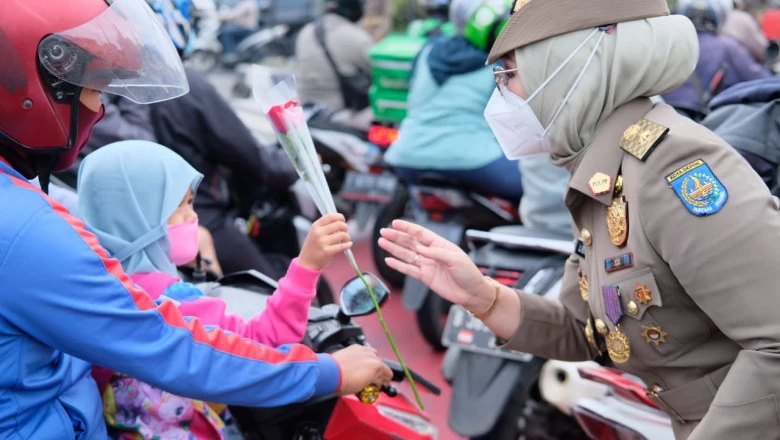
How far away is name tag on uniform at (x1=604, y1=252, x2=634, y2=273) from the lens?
182 centimetres

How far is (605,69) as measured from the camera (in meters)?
1.91

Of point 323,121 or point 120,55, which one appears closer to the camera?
point 120,55

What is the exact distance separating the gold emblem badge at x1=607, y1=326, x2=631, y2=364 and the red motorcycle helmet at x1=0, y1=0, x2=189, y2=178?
46.6 inches

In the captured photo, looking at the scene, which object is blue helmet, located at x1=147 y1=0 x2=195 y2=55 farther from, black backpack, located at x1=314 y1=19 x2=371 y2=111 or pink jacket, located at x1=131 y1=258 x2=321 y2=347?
black backpack, located at x1=314 y1=19 x2=371 y2=111

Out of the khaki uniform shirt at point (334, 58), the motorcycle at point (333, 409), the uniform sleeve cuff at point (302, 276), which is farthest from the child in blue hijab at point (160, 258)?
the khaki uniform shirt at point (334, 58)

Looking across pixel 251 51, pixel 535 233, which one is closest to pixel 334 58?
pixel 535 233

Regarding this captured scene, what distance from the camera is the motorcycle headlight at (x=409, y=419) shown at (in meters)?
2.41

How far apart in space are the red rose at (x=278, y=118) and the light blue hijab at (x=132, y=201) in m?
0.44

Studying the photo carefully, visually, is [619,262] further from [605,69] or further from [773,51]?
[773,51]

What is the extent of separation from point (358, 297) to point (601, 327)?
61 cm

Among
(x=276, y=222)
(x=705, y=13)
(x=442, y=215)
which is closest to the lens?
(x=442, y=215)

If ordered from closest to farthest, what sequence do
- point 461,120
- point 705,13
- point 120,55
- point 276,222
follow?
point 120,55 → point 461,120 → point 276,222 → point 705,13

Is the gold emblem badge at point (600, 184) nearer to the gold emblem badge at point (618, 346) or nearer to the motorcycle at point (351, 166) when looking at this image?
the gold emblem badge at point (618, 346)

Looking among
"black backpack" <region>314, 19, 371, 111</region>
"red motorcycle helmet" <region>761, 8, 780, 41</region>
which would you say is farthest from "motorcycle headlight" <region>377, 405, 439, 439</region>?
"red motorcycle helmet" <region>761, 8, 780, 41</region>
